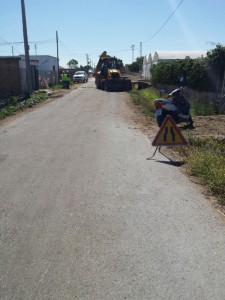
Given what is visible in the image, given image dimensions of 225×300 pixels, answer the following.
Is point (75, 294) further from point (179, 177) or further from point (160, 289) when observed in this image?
point (179, 177)

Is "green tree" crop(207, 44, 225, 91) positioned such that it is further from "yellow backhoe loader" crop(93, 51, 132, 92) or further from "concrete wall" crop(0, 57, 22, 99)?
"concrete wall" crop(0, 57, 22, 99)

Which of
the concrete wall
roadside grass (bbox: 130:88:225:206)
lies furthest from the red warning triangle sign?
the concrete wall

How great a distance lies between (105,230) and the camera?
420 centimetres

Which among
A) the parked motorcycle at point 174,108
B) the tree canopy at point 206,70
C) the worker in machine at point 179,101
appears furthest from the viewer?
the tree canopy at point 206,70

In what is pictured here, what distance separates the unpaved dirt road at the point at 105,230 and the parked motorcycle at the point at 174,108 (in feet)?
7.12

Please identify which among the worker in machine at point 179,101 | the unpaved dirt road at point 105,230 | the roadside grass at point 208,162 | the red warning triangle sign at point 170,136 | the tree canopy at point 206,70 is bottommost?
the unpaved dirt road at point 105,230

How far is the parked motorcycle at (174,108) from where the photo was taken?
384 inches

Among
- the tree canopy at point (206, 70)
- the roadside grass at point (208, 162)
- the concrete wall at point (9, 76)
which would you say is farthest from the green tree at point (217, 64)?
the concrete wall at point (9, 76)

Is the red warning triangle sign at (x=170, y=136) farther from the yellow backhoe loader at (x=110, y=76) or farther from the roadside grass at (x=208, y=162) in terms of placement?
the yellow backhoe loader at (x=110, y=76)

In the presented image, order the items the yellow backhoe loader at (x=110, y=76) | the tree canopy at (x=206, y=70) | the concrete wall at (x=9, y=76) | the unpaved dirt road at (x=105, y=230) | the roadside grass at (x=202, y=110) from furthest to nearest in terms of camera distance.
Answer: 1. the yellow backhoe loader at (x=110, y=76)
2. the concrete wall at (x=9, y=76)
3. the tree canopy at (x=206, y=70)
4. the roadside grass at (x=202, y=110)
5. the unpaved dirt road at (x=105, y=230)

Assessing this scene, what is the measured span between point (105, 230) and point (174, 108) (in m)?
6.39

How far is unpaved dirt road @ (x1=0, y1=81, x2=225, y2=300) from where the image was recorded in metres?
3.13

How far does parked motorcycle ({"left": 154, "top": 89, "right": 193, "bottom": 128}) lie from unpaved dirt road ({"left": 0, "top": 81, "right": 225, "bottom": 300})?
7.12ft

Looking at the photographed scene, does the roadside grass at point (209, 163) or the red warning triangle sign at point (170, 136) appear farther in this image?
the red warning triangle sign at point (170, 136)
